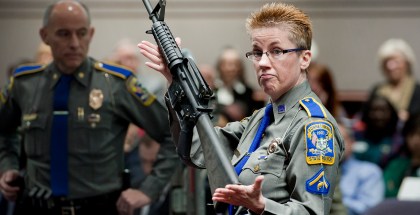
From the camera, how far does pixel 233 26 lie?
1005 centimetres

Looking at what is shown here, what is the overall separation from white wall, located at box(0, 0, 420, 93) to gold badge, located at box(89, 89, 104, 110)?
4.81 m

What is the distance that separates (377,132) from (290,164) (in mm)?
4362

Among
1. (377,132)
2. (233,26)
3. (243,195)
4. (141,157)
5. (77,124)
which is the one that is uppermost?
(233,26)

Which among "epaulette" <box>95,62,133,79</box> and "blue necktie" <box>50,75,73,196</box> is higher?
"epaulette" <box>95,62,133,79</box>

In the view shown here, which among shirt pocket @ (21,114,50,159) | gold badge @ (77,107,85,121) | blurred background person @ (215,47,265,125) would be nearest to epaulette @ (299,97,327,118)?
gold badge @ (77,107,85,121)

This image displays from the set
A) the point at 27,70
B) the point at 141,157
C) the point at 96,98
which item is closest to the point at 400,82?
the point at 141,157

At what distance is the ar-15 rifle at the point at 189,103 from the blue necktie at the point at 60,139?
1.32 m

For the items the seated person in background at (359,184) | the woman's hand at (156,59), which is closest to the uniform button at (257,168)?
the woman's hand at (156,59)

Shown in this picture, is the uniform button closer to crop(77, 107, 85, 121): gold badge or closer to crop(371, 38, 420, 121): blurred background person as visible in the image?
crop(77, 107, 85, 121): gold badge

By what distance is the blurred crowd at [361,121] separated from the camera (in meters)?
6.86

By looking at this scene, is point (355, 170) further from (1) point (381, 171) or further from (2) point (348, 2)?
(2) point (348, 2)

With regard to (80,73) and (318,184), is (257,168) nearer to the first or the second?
(318,184)

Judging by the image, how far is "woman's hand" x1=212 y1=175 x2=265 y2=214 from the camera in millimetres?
3262

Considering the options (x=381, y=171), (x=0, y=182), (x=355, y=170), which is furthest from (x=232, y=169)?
(x=381, y=171)
